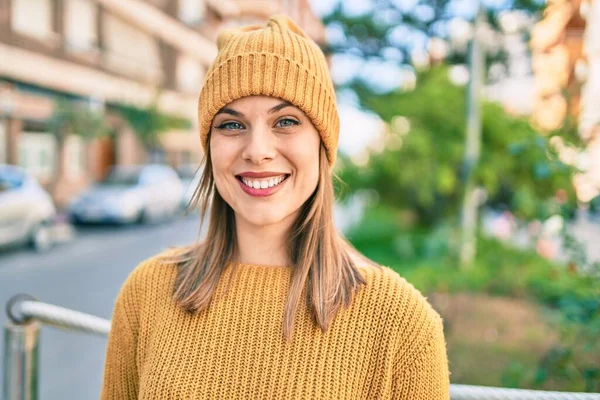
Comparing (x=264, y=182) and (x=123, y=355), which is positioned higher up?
(x=264, y=182)

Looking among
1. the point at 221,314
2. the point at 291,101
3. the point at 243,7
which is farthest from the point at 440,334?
the point at 243,7

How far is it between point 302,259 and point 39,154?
630 inches

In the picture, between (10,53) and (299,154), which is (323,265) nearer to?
(299,154)

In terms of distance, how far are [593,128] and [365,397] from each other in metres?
2.19

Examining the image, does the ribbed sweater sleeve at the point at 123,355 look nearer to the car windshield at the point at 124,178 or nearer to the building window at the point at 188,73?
the car windshield at the point at 124,178

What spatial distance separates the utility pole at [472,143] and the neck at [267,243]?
578 cm

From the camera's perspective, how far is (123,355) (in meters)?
1.51

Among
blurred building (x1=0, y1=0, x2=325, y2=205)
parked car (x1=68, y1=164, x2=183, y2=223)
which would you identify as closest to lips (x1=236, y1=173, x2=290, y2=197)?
blurred building (x1=0, y1=0, x2=325, y2=205)

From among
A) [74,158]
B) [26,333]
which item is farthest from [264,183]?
[74,158]

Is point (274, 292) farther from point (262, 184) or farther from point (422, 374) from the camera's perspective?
point (422, 374)

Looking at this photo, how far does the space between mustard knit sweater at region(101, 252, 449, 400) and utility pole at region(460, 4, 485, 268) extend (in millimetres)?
5850

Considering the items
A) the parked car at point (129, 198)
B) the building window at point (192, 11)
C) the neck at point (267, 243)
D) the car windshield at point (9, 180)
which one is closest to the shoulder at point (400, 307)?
the neck at point (267, 243)

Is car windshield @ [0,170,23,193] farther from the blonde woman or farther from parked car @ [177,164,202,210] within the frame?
the blonde woman

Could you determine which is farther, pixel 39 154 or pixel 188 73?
pixel 188 73
